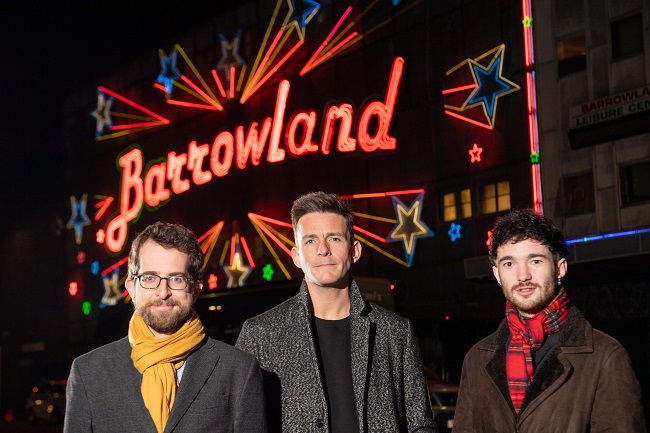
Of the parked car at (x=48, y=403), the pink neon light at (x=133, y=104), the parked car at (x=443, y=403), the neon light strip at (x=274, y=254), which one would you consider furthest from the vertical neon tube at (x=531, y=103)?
the pink neon light at (x=133, y=104)

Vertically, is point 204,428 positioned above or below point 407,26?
below

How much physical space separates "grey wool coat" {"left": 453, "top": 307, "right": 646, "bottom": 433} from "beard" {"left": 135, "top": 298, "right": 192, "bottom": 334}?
1.76 meters

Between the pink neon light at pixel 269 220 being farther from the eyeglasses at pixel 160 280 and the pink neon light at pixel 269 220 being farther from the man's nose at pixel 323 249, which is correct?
the eyeglasses at pixel 160 280

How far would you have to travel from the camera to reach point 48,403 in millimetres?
30391

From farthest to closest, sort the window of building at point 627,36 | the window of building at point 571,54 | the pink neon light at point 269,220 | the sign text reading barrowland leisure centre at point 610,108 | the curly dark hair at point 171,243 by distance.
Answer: the pink neon light at point 269,220
the window of building at point 571,54
the window of building at point 627,36
the sign text reading barrowland leisure centre at point 610,108
the curly dark hair at point 171,243

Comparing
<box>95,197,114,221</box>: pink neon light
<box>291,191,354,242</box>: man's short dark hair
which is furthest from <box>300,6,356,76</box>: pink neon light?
<box>291,191,354,242</box>: man's short dark hair

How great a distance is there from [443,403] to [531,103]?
11197 millimetres

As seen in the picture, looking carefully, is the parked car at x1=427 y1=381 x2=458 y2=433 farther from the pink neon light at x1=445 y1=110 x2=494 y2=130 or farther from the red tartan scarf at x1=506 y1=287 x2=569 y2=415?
the red tartan scarf at x1=506 y1=287 x2=569 y2=415

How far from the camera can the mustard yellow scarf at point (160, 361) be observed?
4703mm

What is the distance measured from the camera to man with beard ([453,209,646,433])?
15.8ft

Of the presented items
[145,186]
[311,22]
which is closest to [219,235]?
[145,186]

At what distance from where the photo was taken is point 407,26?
96.5 feet

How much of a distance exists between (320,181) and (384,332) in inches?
1044

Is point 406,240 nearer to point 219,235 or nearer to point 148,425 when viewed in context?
point 219,235
